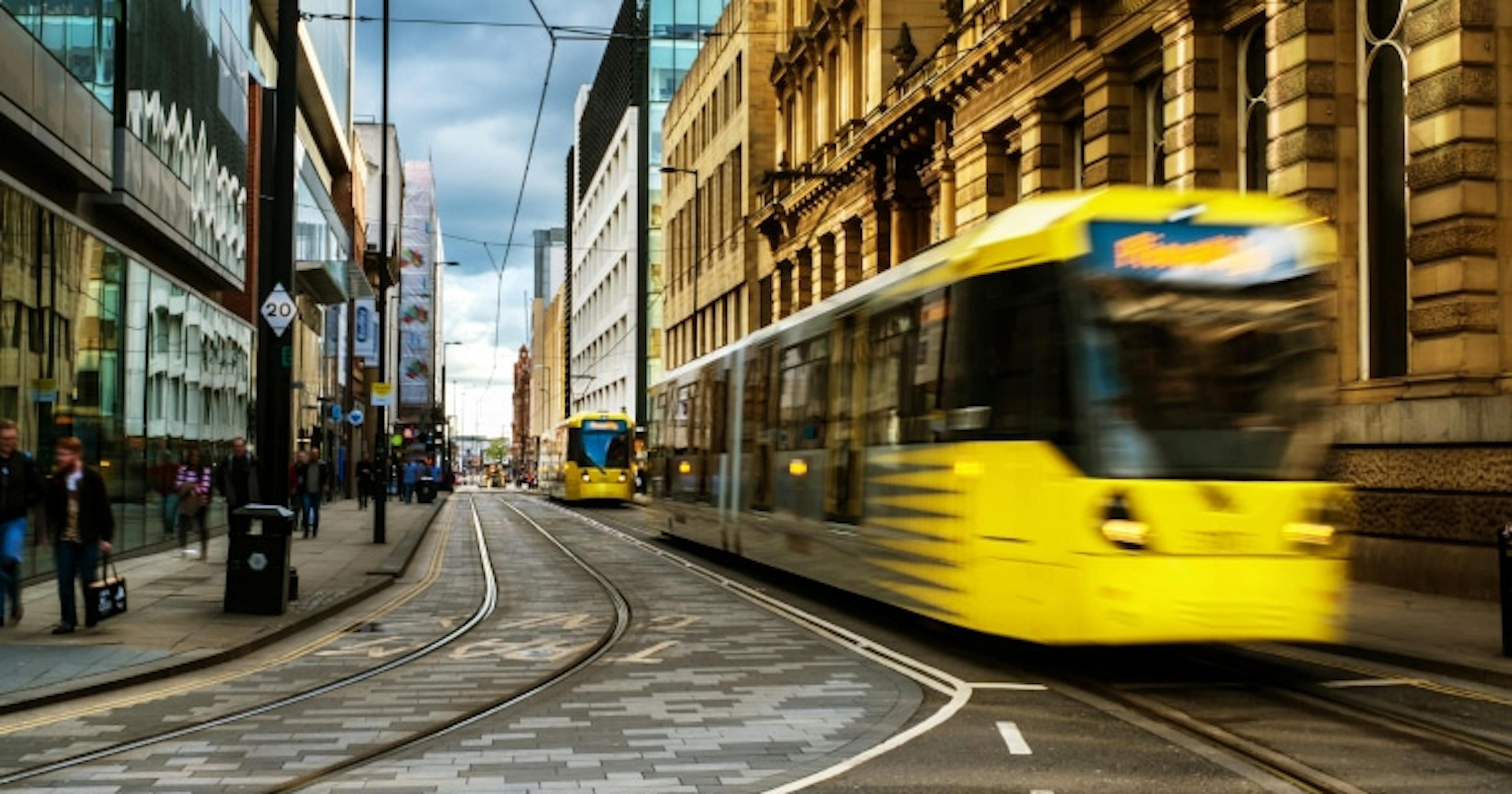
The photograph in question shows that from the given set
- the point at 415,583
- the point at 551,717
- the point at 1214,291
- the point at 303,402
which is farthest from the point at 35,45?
the point at 303,402

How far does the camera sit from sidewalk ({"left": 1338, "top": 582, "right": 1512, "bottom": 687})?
37.4ft

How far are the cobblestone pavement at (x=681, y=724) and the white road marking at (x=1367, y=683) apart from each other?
2.84 metres

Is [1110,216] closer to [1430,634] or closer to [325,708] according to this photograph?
[1430,634]

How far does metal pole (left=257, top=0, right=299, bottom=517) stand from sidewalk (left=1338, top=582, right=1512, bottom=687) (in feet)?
33.2

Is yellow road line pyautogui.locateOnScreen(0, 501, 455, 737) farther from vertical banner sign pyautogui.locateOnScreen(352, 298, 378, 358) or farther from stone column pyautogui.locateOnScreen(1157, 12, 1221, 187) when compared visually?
vertical banner sign pyautogui.locateOnScreen(352, 298, 378, 358)

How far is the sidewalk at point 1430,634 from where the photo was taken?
449 inches

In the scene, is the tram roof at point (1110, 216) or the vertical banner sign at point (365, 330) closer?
the tram roof at point (1110, 216)

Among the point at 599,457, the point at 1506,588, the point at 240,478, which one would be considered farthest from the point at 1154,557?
the point at 599,457

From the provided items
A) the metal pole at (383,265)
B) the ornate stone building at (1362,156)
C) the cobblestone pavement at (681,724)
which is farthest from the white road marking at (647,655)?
the metal pole at (383,265)

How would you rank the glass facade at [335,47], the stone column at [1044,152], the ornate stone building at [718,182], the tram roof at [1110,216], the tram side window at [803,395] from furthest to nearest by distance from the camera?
1. the ornate stone building at [718,182]
2. the glass facade at [335,47]
3. the stone column at [1044,152]
4. the tram side window at [803,395]
5. the tram roof at [1110,216]

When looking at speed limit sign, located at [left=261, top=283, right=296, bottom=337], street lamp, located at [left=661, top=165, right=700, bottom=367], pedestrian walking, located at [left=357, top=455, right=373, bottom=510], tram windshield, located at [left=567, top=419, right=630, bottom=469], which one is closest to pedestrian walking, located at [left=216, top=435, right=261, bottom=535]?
Answer: speed limit sign, located at [left=261, top=283, right=296, bottom=337]

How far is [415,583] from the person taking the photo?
2103 cm

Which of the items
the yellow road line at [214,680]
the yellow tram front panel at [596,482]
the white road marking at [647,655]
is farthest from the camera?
the yellow tram front panel at [596,482]

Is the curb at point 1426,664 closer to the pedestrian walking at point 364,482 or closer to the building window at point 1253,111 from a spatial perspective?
the building window at point 1253,111
